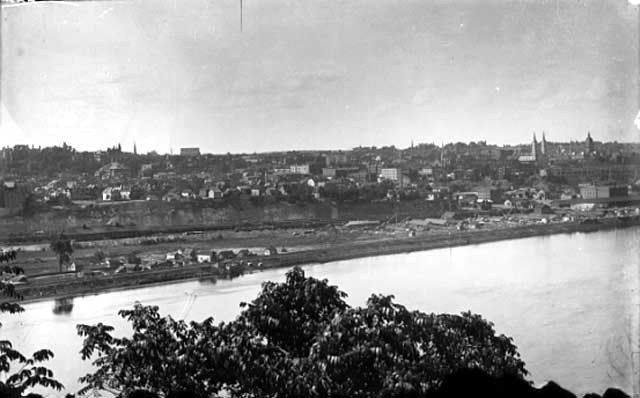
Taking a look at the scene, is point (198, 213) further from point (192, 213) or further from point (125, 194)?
point (125, 194)

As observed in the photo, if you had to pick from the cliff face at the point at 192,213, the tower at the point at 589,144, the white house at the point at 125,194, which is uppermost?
the tower at the point at 589,144

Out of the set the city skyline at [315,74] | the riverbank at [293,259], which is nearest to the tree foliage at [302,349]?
the riverbank at [293,259]

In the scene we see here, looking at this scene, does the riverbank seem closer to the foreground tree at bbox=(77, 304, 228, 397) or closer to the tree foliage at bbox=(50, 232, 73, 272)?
the tree foliage at bbox=(50, 232, 73, 272)

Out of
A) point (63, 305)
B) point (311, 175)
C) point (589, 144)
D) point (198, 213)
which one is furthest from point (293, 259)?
point (589, 144)

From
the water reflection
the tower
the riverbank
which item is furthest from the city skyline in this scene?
the water reflection

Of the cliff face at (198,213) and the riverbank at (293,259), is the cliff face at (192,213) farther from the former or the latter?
the riverbank at (293,259)

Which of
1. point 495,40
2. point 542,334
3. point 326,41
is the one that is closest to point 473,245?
point 542,334
